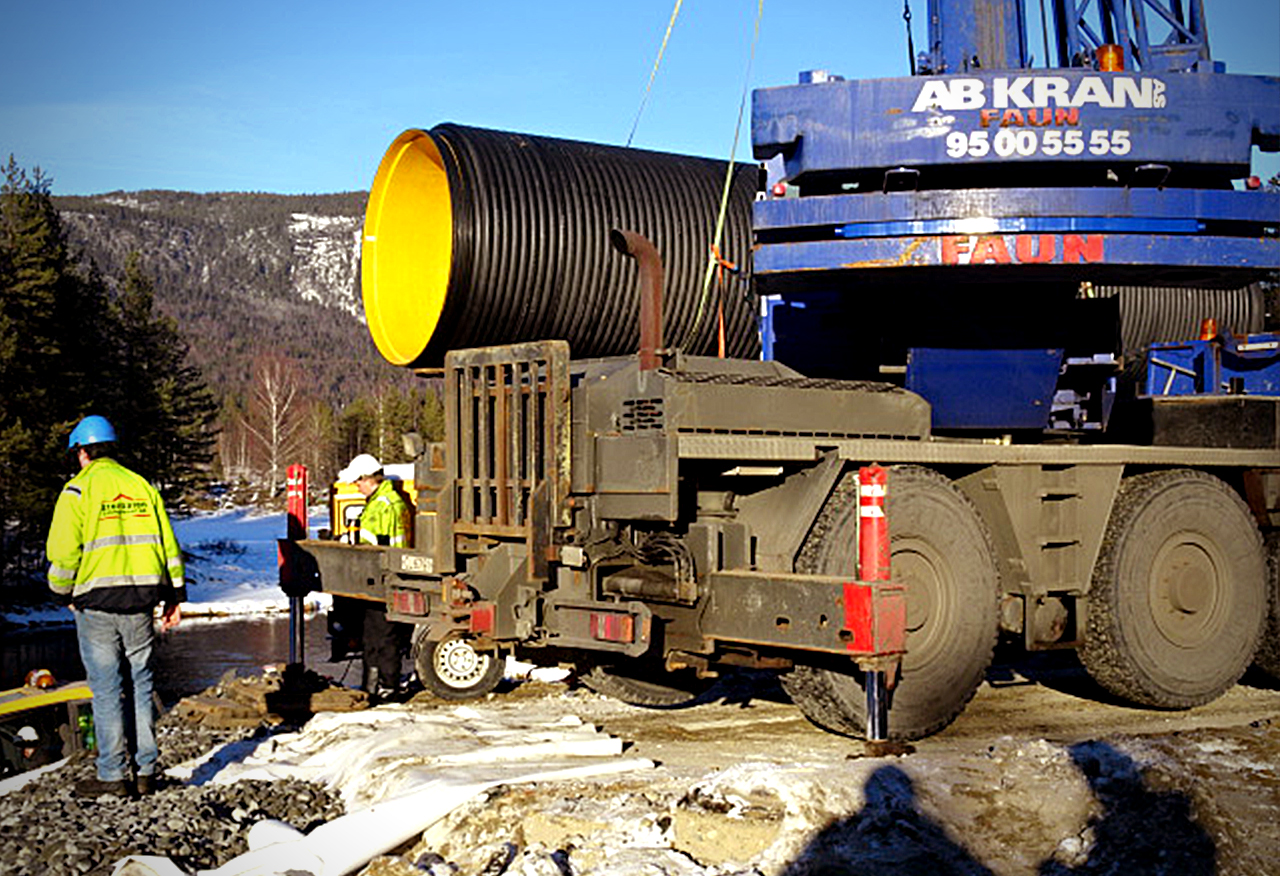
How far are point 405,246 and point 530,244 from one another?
3.67 ft

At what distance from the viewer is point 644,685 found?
358 inches

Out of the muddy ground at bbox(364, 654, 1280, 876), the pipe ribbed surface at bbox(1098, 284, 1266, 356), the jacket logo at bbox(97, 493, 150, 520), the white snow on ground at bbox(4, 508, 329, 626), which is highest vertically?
the pipe ribbed surface at bbox(1098, 284, 1266, 356)

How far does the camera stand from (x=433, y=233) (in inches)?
392

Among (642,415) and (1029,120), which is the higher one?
(1029,120)

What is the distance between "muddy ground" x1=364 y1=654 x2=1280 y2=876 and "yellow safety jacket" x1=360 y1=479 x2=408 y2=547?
354 cm

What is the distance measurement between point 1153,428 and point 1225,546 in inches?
40.1

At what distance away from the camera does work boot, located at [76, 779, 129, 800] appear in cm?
691

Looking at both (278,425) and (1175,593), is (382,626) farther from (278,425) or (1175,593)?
(278,425)

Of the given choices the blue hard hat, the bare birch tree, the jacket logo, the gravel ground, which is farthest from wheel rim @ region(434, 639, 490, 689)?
the bare birch tree

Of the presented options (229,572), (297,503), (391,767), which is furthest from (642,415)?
(229,572)

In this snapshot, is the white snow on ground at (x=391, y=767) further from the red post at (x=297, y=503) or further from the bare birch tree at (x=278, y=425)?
the bare birch tree at (x=278, y=425)

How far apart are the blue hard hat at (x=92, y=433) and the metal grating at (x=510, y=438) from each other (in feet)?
6.39

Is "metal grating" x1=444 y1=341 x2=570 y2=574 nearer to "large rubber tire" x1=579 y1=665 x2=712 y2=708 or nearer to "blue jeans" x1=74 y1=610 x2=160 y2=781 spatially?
"large rubber tire" x1=579 y1=665 x2=712 y2=708

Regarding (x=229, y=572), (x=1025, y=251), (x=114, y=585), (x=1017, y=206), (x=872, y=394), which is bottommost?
(x=229, y=572)
